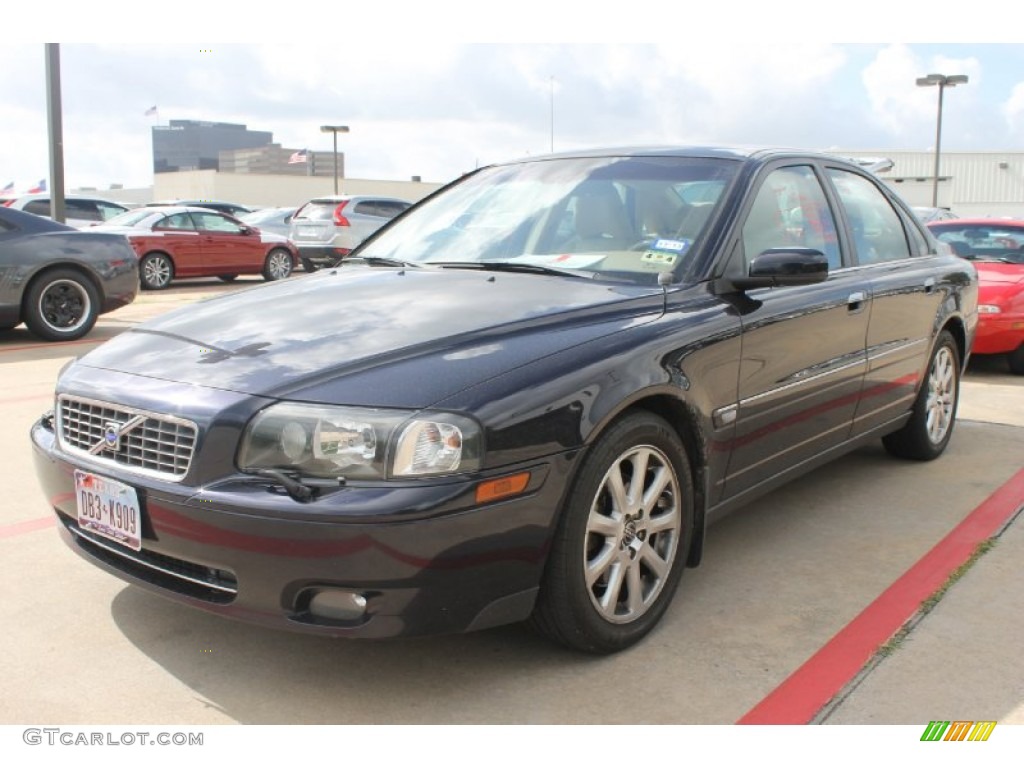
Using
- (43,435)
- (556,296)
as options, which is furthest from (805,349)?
(43,435)


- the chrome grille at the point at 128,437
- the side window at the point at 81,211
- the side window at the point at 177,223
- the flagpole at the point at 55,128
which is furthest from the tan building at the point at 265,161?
the chrome grille at the point at 128,437

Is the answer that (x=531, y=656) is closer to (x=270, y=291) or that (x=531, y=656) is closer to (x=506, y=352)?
(x=506, y=352)

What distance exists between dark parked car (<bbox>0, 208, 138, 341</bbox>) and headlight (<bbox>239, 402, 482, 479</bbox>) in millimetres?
7558

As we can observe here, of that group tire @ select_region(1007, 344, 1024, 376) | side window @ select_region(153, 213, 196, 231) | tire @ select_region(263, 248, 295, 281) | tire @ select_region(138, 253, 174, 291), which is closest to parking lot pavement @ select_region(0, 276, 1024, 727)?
tire @ select_region(1007, 344, 1024, 376)

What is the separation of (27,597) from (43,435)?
59 centimetres

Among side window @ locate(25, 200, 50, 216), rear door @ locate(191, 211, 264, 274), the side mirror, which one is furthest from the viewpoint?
side window @ locate(25, 200, 50, 216)

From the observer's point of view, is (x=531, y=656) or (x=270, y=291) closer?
(x=531, y=656)

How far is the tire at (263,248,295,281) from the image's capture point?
1777 centimetres

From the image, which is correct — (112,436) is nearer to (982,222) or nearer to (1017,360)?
(1017,360)

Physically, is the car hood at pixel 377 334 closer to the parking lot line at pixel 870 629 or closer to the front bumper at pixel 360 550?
the front bumper at pixel 360 550

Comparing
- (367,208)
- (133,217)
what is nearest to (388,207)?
(367,208)

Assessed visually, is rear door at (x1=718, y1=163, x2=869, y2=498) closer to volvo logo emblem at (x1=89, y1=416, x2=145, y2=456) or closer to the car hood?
the car hood

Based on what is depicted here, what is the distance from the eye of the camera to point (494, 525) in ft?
8.47

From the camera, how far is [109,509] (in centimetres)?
285
